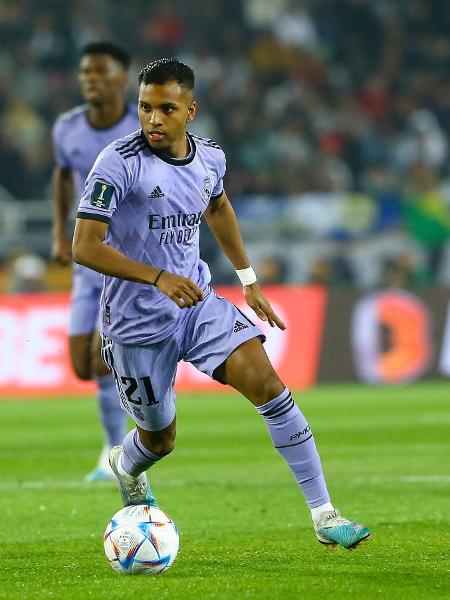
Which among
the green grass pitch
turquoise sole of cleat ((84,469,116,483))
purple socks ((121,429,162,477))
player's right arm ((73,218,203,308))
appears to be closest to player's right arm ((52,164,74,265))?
turquoise sole of cleat ((84,469,116,483))

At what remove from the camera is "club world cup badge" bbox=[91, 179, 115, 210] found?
18.3 ft

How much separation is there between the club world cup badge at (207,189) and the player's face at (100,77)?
10.6 ft

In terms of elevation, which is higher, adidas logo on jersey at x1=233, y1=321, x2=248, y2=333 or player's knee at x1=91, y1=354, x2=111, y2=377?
adidas logo on jersey at x1=233, y1=321, x2=248, y2=333

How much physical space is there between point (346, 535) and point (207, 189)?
1668mm

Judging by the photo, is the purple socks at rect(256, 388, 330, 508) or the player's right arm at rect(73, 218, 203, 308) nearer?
the player's right arm at rect(73, 218, 203, 308)

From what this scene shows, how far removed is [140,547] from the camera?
5.42 metres

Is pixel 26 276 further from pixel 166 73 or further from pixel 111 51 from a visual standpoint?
pixel 166 73

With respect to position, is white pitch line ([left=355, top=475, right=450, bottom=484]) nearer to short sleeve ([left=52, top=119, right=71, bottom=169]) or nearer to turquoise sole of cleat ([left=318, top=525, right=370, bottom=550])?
short sleeve ([left=52, top=119, right=71, bottom=169])

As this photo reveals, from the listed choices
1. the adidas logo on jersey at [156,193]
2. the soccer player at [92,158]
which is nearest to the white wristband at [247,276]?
the adidas logo on jersey at [156,193]

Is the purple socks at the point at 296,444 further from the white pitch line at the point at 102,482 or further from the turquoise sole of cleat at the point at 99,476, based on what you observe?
the turquoise sole of cleat at the point at 99,476

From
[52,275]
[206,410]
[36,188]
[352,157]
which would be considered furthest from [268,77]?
[206,410]

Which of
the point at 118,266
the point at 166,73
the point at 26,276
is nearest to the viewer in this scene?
the point at 118,266

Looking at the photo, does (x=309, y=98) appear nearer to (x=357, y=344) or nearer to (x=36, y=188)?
(x=36, y=188)

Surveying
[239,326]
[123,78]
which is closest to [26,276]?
[123,78]
